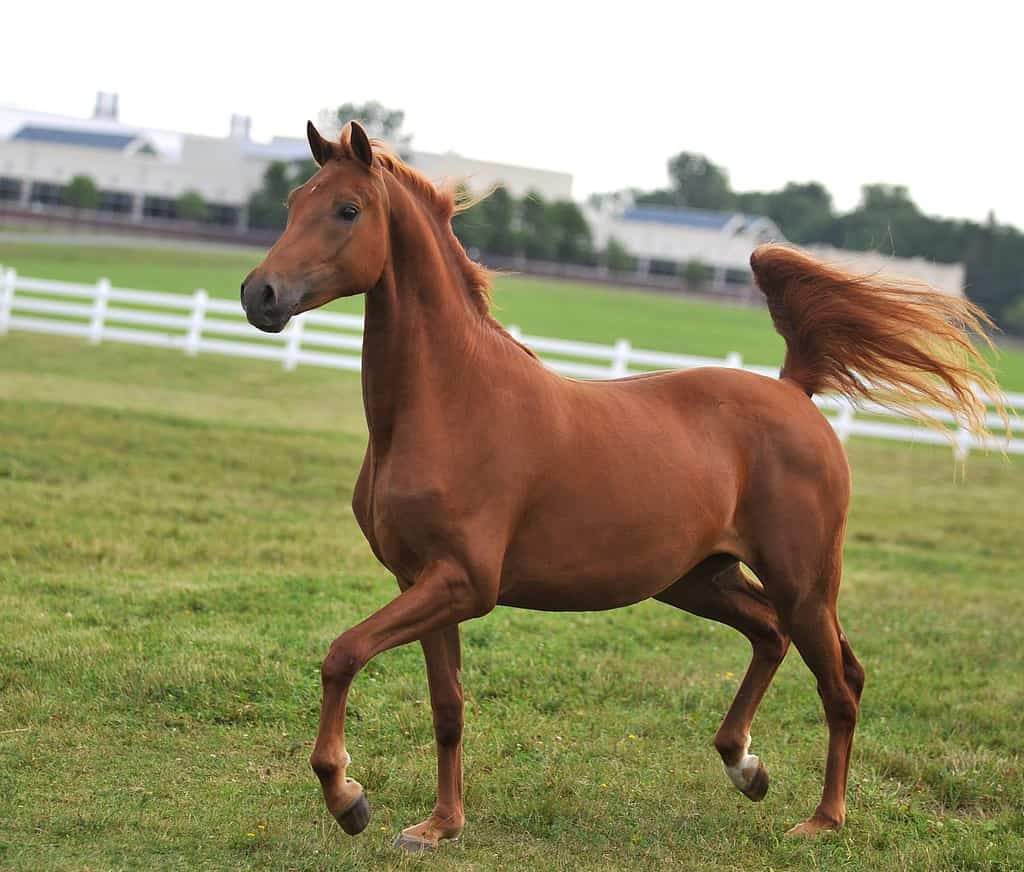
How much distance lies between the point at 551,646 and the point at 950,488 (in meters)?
11.5

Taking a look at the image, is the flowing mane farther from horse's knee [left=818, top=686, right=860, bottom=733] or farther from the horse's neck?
horse's knee [left=818, top=686, right=860, bottom=733]

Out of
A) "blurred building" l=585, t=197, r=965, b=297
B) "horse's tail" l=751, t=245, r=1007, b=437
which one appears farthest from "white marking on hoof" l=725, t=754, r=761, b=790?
"blurred building" l=585, t=197, r=965, b=297

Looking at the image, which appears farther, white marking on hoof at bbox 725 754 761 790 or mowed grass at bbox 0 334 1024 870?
white marking on hoof at bbox 725 754 761 790

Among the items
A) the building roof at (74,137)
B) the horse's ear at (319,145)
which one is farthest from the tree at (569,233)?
the horse's ear at (319,145)

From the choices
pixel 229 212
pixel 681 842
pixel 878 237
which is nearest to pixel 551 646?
pixel 681 842

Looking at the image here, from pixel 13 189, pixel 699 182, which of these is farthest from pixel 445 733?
pixel 699 182

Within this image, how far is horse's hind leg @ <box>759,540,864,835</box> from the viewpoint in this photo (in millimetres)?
5246

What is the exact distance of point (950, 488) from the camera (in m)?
17.6

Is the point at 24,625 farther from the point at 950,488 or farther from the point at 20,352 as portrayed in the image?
the point at 20,352

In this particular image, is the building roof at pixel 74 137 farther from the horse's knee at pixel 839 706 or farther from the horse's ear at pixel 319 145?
the horse's knee at pixel 839 706

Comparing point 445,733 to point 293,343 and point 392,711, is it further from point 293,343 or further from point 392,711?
point 293,343

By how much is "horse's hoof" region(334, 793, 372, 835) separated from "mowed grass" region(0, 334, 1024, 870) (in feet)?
0.86

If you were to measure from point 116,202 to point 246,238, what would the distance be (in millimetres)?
11194

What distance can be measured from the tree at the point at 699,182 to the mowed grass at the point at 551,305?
221 feet
